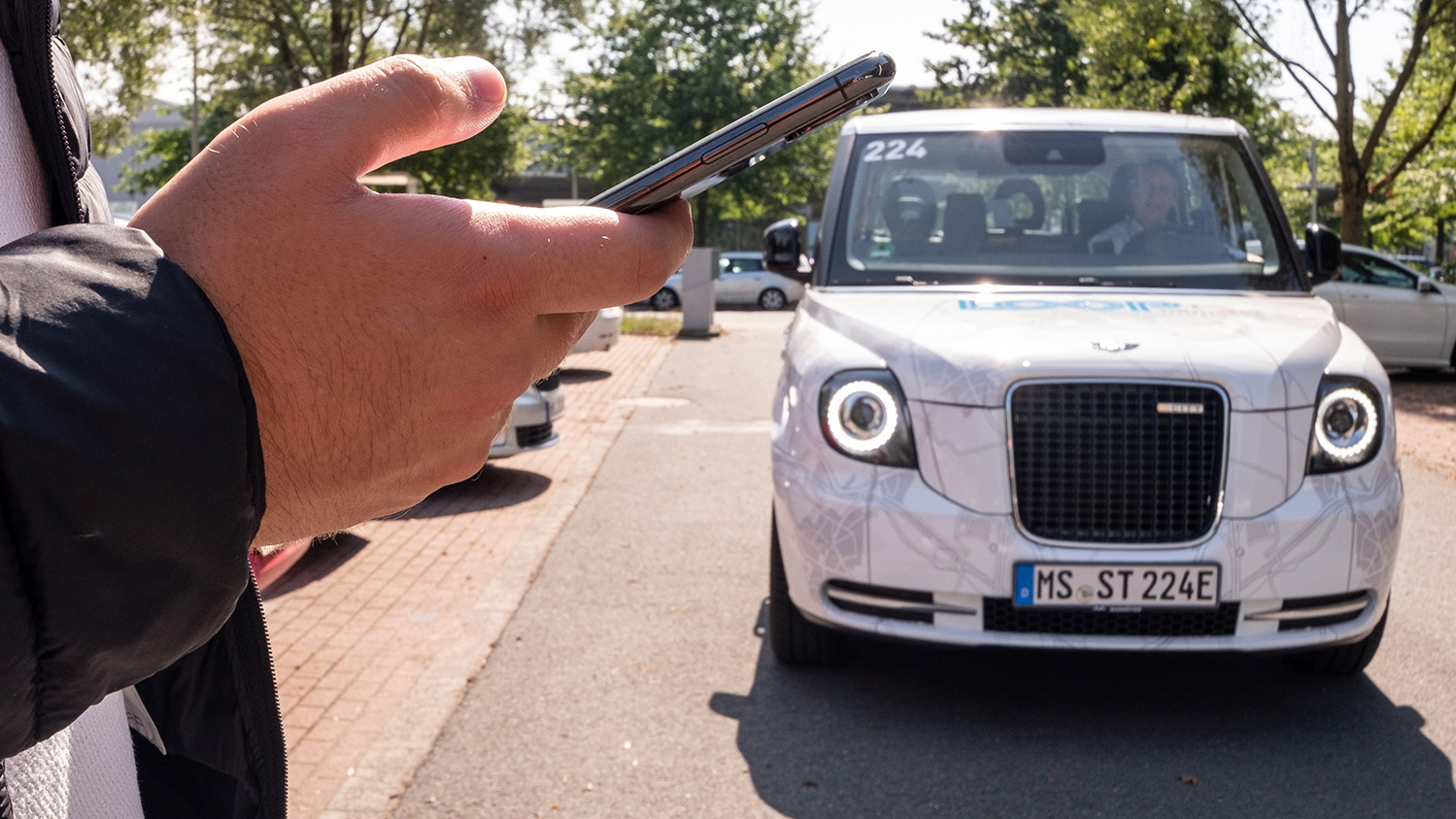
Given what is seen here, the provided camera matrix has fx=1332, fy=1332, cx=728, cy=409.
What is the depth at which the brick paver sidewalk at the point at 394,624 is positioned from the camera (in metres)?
3.88

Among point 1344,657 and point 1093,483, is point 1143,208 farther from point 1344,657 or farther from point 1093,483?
point 1344,657

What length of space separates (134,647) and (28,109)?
443 millimetres

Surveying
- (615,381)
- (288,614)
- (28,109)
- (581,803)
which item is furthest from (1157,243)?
(615,381)

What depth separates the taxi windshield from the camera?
5199 millimetres

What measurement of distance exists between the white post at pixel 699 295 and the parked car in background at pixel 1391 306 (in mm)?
11473

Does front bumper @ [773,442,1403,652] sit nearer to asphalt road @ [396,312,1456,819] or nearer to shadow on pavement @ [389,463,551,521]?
asphalt road @ [396,312,1456,819]

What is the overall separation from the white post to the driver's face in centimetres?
1867

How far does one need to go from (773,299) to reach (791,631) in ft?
102

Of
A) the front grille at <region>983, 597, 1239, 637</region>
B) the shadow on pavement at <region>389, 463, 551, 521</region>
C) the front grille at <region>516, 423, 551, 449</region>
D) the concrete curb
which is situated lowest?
the shadow on pavement at <region>389, 463, 551, 521</region>

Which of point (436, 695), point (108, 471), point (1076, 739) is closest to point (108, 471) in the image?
point (108, 471)

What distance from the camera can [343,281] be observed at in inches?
31.6

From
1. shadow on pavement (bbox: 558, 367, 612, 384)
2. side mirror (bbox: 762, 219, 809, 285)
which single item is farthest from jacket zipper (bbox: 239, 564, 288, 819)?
shadow on pavement (bbox: 558, 367, 612, 384)

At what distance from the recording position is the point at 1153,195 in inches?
214

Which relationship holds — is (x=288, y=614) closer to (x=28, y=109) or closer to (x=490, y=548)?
(x=490, y=548)
